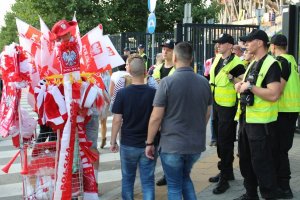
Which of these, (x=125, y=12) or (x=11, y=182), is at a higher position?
(x=125, y=12)

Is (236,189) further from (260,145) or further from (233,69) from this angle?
(233,69)

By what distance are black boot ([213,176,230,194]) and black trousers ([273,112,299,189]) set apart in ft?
2.22

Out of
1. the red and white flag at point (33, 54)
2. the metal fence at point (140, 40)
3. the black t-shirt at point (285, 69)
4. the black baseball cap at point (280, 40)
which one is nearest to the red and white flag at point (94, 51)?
the red and white flag at point (33, 54)

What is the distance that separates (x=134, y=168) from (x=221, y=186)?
1.57m

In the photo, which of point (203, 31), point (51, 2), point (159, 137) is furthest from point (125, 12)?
point (159, 137)

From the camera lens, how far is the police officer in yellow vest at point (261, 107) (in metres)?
4.71

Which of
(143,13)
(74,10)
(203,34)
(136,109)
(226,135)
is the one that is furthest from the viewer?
(143,13)

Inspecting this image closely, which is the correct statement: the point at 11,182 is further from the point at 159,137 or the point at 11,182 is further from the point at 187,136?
the point at 187,136

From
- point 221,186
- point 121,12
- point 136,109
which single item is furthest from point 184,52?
point 121,12

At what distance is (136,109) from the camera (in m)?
4.58

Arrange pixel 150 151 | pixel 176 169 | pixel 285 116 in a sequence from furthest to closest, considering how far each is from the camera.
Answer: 1. pixel 285 116
2. pixel 150 151
3. pixel 176 169

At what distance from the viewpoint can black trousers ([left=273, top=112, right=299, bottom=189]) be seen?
218 inches

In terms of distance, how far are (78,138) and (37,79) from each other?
2.19ft

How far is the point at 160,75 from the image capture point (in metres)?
6.58
